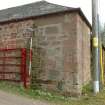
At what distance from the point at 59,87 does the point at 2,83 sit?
100 inches

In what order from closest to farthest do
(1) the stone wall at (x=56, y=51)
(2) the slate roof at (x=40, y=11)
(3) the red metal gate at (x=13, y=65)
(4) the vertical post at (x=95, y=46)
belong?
(1) the stone wall at (x=56, y=51)
(2) the slate roof at (x=40, y=11)
(4) the vertical post at (x=95, y=46)
(3) the red metal gate at (x=13, y=65)

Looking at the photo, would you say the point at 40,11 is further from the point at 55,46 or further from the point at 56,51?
the point at 56,51

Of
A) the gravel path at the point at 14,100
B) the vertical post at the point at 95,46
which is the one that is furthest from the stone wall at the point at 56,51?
Result: the gravel path at the point at 14,100

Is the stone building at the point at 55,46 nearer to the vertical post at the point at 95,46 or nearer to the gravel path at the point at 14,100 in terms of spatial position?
the vertical post at the point at 95,46

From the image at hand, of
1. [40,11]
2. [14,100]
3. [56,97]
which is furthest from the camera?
[40,11]

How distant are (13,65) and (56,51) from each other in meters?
2.11

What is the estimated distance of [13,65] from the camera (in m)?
10.7

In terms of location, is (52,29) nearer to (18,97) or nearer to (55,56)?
(55,56)

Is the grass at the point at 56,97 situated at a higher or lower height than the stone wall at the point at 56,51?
lower

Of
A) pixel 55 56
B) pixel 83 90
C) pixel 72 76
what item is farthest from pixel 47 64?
pixel 83 90

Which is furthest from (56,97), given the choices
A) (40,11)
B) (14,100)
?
(40,11)

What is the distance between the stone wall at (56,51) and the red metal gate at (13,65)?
0.34m

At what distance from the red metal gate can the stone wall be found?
1.10ft

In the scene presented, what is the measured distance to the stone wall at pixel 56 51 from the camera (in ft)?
30.6
